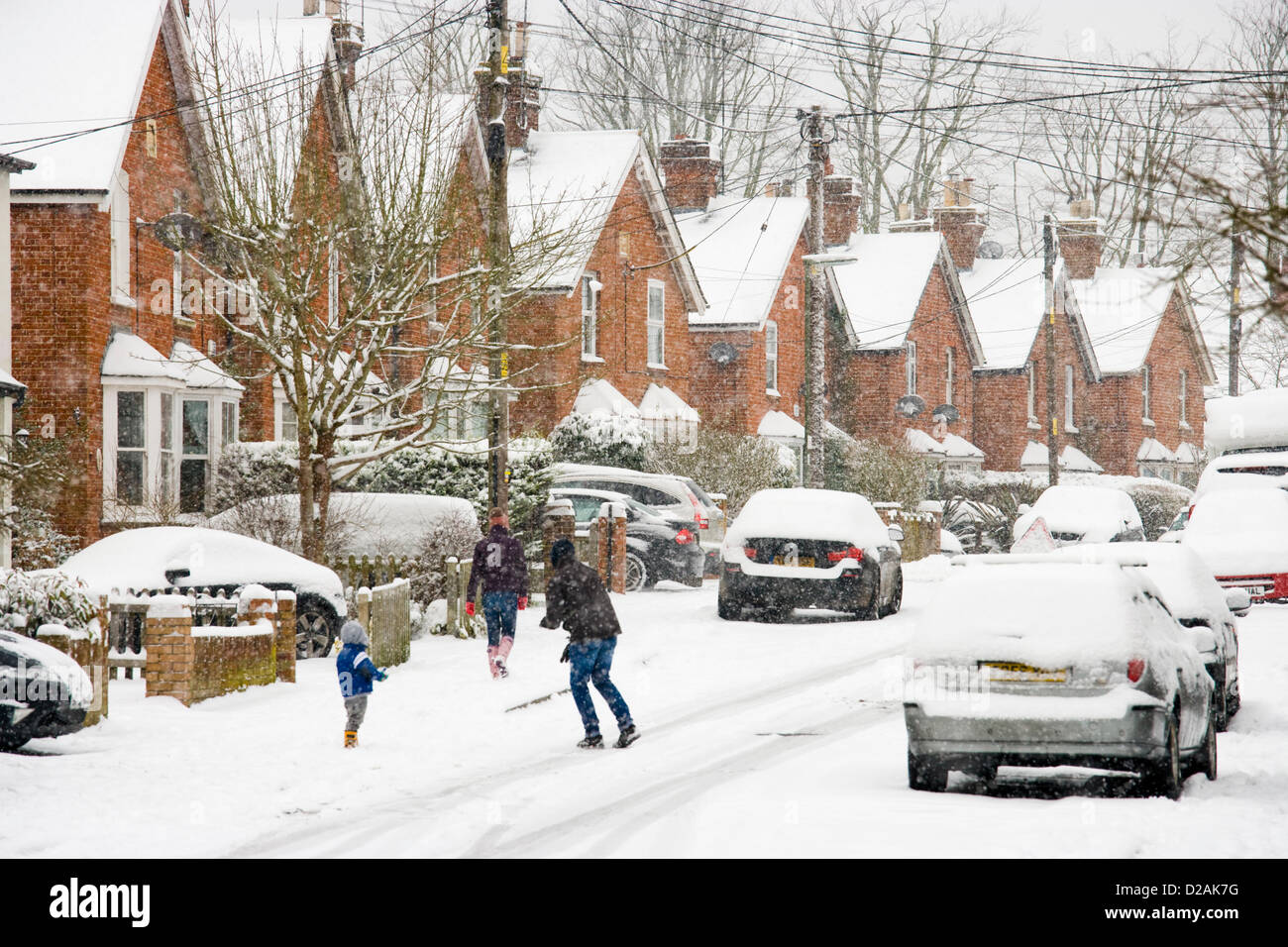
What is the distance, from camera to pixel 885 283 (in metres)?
50.0

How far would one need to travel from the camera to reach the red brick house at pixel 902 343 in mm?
48156

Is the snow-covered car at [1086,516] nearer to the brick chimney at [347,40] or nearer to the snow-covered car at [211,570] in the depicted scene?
the brick chimney at [347,40]

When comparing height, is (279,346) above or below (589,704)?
above

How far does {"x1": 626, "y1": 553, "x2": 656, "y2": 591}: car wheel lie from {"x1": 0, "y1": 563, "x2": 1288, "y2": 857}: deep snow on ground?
8.17 meters

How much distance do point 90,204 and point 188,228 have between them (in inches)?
60.8

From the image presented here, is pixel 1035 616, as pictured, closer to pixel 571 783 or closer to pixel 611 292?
pixel 571 783

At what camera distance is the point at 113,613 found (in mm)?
15047

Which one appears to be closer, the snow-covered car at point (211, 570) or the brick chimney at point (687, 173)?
the snow-covered car at point (211, 570)

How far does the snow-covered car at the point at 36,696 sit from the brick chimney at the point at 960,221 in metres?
46.8

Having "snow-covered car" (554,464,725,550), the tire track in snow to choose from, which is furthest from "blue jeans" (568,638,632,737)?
"snow-covered car" (554,464,725,550)

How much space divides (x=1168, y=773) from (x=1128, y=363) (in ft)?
164

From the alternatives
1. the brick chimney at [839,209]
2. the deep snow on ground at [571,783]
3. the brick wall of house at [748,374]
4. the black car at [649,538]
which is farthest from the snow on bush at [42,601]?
the brick chimney at [839,209]

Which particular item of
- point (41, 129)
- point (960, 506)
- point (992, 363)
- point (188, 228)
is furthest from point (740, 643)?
point (992, 363)

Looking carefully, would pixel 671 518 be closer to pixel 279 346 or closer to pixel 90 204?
pixel 279 346
